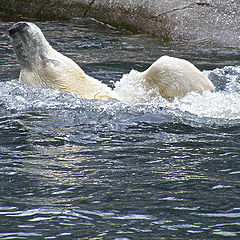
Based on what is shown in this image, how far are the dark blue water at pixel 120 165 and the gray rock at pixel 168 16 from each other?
2319 mm

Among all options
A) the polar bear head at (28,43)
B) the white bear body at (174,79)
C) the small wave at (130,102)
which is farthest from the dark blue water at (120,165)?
the polar bear head at (28,43)

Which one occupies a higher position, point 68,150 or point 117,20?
point 117,20

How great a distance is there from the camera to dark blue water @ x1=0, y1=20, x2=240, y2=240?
2.95 m

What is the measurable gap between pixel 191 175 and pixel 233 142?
0.79 metres

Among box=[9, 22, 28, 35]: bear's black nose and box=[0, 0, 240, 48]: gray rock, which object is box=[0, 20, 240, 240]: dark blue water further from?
box=[0, 0, 240, 48]: gray rock

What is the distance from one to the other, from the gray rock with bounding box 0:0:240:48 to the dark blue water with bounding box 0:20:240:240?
7.61ft

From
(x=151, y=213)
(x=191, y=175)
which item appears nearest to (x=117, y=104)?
(x=191, y=175)

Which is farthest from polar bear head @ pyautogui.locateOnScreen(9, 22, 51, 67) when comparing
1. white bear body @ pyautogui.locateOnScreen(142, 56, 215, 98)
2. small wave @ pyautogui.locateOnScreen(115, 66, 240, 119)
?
white bear body @ pyautogui.locateOnScreen(142, 56, 215, 98)

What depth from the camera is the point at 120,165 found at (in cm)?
382

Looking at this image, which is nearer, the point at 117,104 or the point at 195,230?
the point at 195,230

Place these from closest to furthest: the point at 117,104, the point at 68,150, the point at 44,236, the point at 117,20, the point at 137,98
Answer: the point at 44,236, the point at 68,150, the point at 117,104, the point at 137,98, the point at 117,20

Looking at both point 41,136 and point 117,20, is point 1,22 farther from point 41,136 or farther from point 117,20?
point 41,136

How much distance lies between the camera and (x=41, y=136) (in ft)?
14.7

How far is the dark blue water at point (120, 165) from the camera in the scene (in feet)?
9.68
